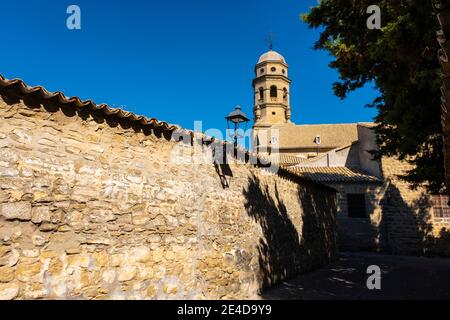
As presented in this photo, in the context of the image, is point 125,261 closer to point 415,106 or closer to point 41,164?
A: point 41,164

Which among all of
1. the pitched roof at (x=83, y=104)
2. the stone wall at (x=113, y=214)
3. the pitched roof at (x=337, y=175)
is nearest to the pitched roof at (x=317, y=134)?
the pitched roof at (x=337, y=175)

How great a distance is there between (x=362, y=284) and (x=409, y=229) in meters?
9.59

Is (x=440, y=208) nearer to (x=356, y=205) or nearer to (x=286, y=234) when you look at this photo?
(x=356, y=205)

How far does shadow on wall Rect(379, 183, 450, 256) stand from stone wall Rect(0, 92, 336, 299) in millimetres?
12056

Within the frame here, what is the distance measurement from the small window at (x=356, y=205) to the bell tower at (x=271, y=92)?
16821 millimetres

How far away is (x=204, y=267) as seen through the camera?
231 inches

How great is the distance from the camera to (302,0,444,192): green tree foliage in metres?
4.77

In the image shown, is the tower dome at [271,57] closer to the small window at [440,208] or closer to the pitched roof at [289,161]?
the pitched roof at [289,161]

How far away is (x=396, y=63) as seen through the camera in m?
5.73

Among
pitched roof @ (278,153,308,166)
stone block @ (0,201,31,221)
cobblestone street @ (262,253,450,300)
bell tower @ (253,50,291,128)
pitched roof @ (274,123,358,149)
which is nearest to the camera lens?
stone block @ (0,201,31,221)

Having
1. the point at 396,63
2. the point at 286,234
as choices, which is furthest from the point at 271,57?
the point at 396,63

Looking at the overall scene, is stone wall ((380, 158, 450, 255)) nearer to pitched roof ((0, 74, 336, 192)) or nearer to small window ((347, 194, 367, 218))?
small window ((347, 194, 367, 218))

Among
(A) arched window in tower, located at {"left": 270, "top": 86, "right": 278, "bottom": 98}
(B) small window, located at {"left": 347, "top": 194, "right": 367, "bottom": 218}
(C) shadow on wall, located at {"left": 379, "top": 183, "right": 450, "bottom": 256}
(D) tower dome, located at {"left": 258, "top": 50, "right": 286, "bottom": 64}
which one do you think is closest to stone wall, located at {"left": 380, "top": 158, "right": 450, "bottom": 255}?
(C) shadow on wall, located at {"left": 379, "top": 183, "right": 450, "bottom": 256}
